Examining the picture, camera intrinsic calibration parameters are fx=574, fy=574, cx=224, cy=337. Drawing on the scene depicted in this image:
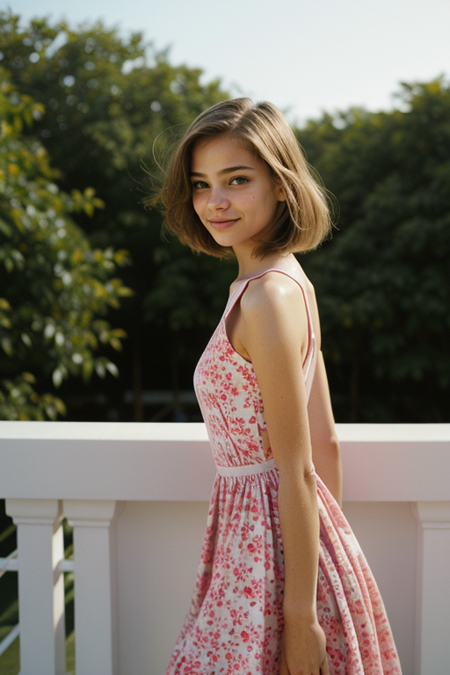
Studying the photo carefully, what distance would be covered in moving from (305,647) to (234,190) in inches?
31.8

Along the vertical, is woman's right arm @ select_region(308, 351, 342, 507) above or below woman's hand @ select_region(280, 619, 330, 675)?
above

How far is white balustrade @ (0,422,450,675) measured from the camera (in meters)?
1.19

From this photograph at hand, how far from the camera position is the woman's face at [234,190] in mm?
1093

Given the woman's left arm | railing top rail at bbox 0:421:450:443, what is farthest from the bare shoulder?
railing top rail at bbox 0:421:450:443

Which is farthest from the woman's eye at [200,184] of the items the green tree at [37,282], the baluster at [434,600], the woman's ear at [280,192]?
the green tree at [37,282]

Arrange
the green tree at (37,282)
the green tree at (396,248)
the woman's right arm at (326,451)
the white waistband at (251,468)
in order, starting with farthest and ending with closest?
the green tree at (396,248) < the green tree at (37,282) < the woman's right arm at (326,451) < the white waistband at (251,468)

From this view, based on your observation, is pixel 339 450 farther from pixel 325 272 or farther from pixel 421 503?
pixel 325 272

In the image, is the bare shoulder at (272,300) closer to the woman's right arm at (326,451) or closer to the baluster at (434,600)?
the woman's right arm at (326,451)

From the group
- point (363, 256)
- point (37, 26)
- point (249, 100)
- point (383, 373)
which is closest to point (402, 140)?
point (363, 256)

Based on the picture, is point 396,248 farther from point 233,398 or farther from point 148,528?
point 233,398

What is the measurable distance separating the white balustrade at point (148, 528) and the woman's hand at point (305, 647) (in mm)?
341

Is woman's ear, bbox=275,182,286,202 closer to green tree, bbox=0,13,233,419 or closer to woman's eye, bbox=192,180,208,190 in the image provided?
woman's eye, bbox=192,180,208,190

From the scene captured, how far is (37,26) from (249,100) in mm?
6292

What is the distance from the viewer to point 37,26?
248 inches
